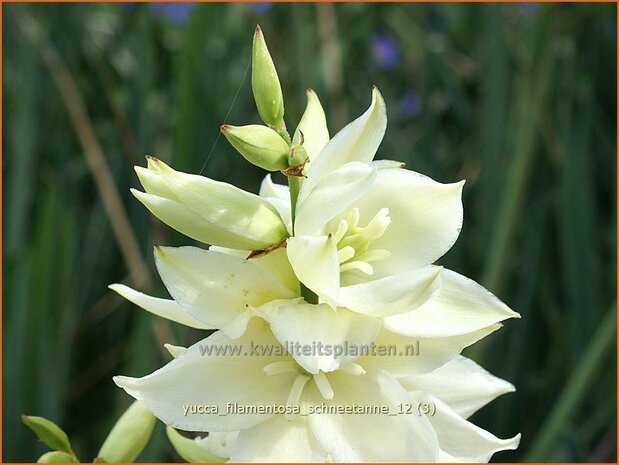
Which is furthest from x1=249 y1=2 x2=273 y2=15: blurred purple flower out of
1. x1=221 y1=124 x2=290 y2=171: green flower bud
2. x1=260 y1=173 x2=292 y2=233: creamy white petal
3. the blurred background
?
x1=221 y1=124 x2=290 y2=171: green flower bud

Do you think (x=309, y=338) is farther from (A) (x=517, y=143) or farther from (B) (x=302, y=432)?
(A) (x=517, y=143)

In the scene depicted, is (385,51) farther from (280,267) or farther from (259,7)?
(280,267)

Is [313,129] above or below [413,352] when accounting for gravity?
above

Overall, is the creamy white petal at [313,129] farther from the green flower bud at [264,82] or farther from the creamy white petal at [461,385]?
the creamy white petal at [461,385]

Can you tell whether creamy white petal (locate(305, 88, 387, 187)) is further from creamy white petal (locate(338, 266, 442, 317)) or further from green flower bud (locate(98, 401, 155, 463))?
green flower bud (locate(98, 401, 155, 463))

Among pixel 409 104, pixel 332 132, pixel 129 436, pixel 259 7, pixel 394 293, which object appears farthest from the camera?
pixel 409 104

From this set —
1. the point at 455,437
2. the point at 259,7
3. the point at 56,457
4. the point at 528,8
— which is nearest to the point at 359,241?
the point at 455,437
